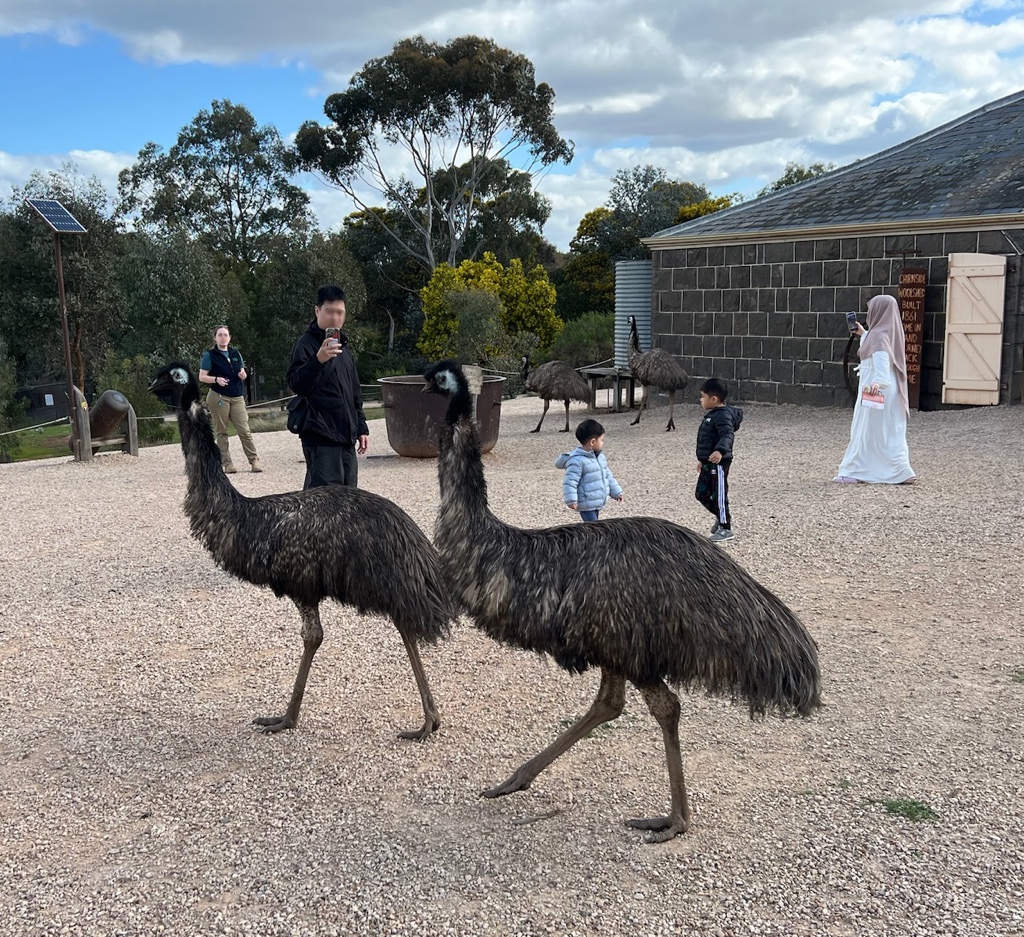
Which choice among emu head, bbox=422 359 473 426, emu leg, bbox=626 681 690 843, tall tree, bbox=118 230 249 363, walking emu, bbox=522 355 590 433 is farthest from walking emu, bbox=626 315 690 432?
tall tree, bbox=118 230 249 363

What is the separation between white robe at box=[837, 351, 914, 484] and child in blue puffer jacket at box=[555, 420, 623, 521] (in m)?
4.84

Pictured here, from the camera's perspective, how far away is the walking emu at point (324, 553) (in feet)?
14.0

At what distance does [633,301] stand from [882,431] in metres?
10.9

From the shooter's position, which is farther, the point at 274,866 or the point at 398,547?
the point at 398,547

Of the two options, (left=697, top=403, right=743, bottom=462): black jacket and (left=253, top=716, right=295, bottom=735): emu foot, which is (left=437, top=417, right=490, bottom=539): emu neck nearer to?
(left=253, top=716, right=295, bottom=735): emu foot

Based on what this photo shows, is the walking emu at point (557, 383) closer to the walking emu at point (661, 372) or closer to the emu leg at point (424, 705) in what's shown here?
the walking emu at point (661, 372)

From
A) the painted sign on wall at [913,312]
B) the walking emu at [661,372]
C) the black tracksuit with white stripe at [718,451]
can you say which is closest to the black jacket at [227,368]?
the black tracksuit with white stripe at [718,451]

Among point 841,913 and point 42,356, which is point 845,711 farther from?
point 42,356

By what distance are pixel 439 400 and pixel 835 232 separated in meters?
7.84

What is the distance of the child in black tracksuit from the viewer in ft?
24.6

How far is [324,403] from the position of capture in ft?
19.1

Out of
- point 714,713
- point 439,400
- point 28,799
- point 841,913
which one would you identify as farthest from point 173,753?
point 439,400

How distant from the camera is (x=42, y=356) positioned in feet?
103

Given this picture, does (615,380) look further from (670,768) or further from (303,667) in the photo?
(670,768)
